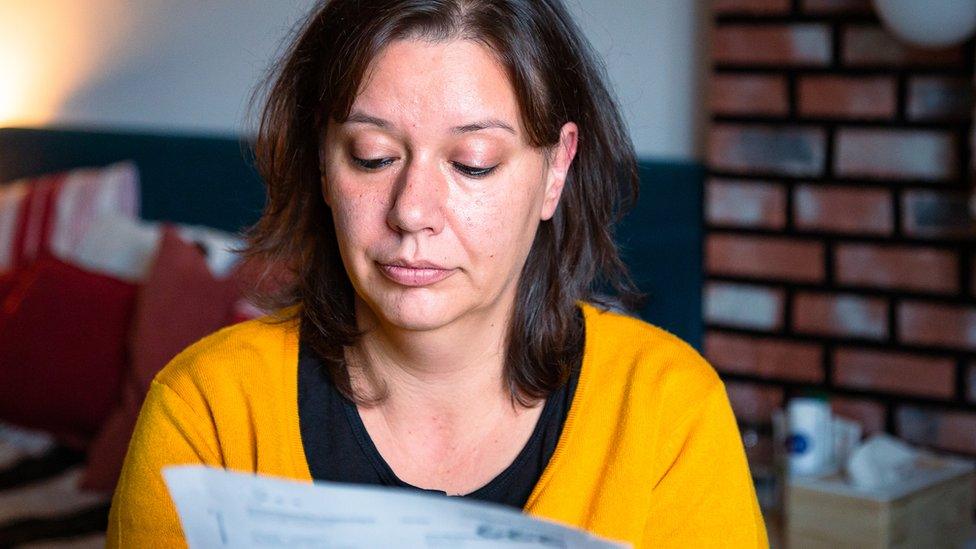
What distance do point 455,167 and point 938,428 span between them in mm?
1635

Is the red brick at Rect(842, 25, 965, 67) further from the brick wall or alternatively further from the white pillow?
the white pillow

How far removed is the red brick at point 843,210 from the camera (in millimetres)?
2414

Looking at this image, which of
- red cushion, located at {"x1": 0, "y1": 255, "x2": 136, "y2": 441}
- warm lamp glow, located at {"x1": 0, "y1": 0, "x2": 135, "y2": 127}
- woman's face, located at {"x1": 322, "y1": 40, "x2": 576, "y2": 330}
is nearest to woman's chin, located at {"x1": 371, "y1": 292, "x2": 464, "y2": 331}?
woman's face, located at {"x1": 322, "y1": 40, "x2": 576, "y2": 330}

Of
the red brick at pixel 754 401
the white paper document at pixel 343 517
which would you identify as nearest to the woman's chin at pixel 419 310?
the white paper document at pixel 343 517

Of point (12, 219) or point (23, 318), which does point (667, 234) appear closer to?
point (23, 318)

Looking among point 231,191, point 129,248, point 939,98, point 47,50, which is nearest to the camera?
point 939,98

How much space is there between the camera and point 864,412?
→ 2508 millimetres

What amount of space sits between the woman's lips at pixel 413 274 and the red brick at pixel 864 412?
1597 mm

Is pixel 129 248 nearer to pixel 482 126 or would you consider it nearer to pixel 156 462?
pixel 156 462

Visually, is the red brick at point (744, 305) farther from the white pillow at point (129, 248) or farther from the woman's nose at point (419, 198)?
the woman's nose at point (419, 198)

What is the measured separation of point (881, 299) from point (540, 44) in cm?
145

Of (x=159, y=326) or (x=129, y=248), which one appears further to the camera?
(x=129, y=248)

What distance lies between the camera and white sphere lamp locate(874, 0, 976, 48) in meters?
2.13

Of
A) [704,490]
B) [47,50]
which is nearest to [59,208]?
[47,50]
